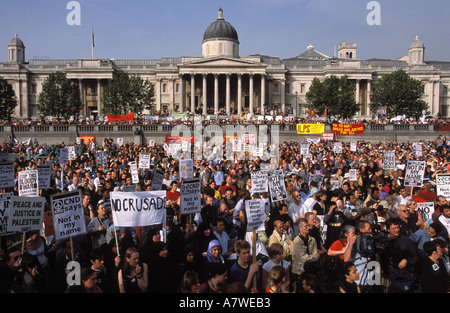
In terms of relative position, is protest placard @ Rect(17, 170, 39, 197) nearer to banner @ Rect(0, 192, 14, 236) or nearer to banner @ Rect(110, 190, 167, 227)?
banner @ Rect(0, 192, 14, 236)

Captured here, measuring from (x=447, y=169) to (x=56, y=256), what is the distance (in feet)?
48.3

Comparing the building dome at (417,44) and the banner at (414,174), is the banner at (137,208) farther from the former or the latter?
the building dome at (417,44)

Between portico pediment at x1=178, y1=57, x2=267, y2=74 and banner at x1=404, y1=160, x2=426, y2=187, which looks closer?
banner at x1=404, y1=160, x2=426, y2=187

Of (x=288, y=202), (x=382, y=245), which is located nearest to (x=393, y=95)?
(x=288, y=202)

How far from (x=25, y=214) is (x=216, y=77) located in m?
61.7

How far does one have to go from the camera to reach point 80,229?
288 inches

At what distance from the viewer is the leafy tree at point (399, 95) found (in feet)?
194

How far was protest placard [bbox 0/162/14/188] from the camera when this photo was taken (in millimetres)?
11250

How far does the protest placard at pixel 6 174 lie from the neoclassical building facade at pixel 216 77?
56122 mm

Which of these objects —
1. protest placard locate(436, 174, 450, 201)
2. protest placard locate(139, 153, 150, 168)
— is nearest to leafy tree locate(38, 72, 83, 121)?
protest placard locate(139, 153, 150, 168)

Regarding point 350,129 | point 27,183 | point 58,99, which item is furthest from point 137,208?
point 58,99

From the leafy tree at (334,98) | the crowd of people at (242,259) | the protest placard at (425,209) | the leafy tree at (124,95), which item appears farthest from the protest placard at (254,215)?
the leafy tree at (124,95)

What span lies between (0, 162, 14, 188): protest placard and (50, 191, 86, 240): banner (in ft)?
16.6
